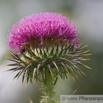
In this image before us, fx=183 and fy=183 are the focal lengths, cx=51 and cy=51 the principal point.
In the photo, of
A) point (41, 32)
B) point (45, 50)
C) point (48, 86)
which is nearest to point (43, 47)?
point (45, 50)

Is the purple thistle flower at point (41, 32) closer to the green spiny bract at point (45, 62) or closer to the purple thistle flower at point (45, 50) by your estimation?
the purple thistle flower at point (45, 50)

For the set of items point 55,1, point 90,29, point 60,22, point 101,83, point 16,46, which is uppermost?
point 55,1

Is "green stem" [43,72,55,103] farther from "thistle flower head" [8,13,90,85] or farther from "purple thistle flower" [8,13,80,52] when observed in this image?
"purple thistle flower" [8,13,80,52]

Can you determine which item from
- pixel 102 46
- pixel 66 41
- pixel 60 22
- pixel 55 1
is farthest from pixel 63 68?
pixel 55 1

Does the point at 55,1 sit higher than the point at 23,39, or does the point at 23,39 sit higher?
the point at 55,1

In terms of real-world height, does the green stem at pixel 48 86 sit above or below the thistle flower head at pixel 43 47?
below

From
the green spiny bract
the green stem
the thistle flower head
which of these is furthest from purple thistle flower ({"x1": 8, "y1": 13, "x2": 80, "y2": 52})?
the green stem

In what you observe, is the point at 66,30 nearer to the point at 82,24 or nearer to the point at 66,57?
the point at 66,57

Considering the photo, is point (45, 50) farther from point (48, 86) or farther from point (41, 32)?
point (48, 86)

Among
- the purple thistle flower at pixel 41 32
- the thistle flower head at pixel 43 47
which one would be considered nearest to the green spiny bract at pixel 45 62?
the thistle flower head at pixel 43 47
